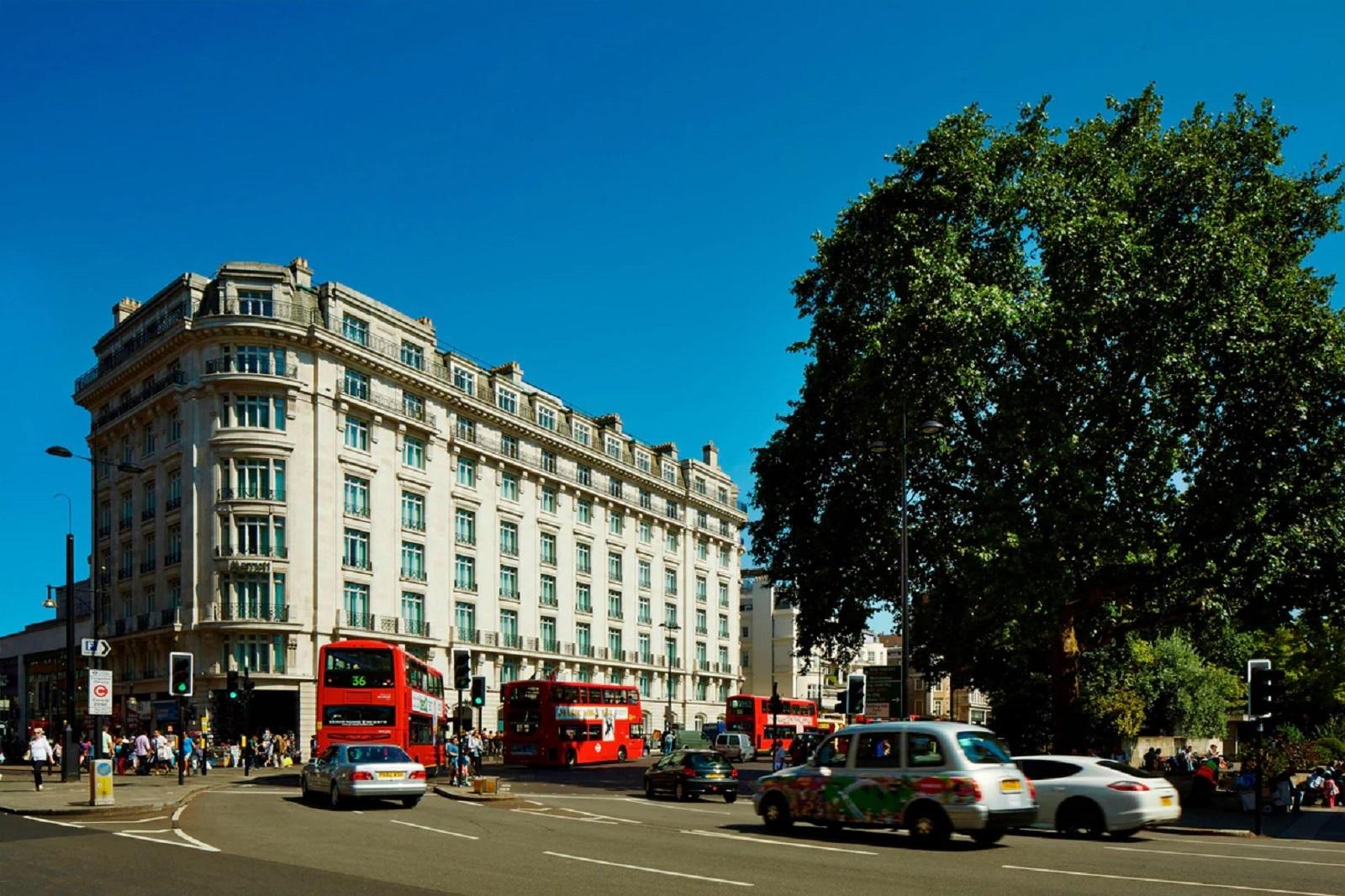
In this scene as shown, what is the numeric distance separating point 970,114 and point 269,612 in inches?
1576

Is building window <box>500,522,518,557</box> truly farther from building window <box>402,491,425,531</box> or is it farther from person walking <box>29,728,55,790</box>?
person walking <box>29,728,55,790</box>

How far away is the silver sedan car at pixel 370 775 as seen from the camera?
25938 millimetres

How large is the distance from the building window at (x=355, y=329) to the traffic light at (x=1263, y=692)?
4966 cm

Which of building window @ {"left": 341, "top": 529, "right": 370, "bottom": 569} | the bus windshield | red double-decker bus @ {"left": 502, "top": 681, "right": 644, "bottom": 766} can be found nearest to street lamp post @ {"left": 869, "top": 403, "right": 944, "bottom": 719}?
the bus windshield

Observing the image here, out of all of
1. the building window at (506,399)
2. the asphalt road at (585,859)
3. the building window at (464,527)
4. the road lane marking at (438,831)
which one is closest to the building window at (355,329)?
the building window at (464,527)

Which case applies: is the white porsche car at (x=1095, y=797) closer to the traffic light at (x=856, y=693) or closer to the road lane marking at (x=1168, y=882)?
the road lane marking at (x=1168, y=882)

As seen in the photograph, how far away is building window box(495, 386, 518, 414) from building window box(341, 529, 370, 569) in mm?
14926

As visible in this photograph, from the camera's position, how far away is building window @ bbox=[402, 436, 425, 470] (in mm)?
67375

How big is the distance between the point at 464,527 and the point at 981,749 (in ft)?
184

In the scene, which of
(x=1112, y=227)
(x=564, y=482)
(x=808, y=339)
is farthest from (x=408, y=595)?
(x=1112, y=227)

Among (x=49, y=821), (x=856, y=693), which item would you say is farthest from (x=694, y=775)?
(x=49, y=821)

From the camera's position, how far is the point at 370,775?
26.0 metres

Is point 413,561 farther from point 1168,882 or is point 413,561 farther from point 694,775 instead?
point 1168,882

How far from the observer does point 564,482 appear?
266ft
